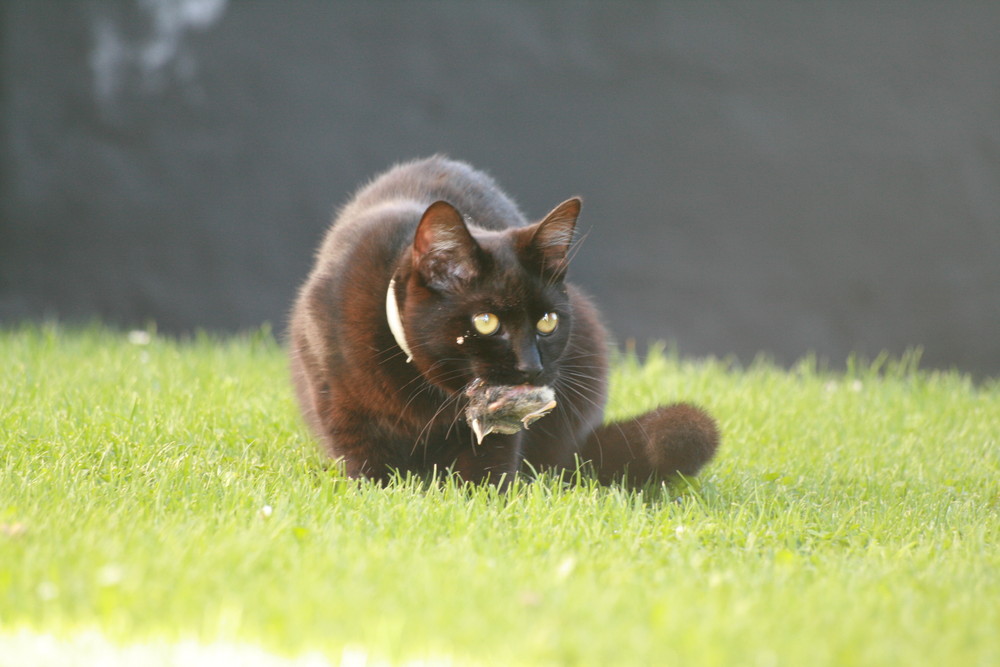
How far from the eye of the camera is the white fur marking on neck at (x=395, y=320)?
2658mm

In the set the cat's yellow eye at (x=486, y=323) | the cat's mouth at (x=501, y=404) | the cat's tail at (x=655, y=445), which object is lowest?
the cat's tail at (x=655, y=445)

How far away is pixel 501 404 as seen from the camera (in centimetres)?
259

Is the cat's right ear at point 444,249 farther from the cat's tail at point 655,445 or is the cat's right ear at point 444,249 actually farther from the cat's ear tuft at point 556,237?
the cat's tail at point 655,445

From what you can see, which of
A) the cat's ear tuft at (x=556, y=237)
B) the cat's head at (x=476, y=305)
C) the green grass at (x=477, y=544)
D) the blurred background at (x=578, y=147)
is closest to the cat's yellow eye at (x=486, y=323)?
the cat's head at (x=476, y=305)

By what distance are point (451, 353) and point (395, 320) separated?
0.59ft

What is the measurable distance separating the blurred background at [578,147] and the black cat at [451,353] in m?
2.28

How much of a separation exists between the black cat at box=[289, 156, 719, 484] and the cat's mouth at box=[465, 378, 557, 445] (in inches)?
0.9

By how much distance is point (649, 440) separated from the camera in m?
2.92

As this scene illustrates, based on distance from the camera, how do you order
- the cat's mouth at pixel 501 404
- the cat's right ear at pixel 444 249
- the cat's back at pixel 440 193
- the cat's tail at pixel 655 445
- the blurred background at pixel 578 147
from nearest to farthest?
the cat's right ear at pixel 444 249
the cat's mouth at pixel 501 404
the cat's tail at pixel 655 445
the cat's back at pixel 440 193
the blurred background at pixel 578 147

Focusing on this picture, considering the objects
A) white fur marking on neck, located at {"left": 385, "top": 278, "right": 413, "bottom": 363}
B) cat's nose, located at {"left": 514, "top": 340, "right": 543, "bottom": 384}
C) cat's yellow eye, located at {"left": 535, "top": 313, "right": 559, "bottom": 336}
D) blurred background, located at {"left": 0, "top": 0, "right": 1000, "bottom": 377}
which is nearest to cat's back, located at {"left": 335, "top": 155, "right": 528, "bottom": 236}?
white fur marking on neck, located at {"left": 385, "top": 278, "right": 413, "bottom": 363}

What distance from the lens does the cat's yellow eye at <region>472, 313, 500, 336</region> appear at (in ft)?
8.44

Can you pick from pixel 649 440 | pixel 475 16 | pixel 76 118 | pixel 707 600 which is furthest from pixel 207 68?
pixel 707 600

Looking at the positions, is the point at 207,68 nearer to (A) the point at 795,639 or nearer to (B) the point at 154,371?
(B) the point at 154,371

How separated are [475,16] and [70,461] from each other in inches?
139
